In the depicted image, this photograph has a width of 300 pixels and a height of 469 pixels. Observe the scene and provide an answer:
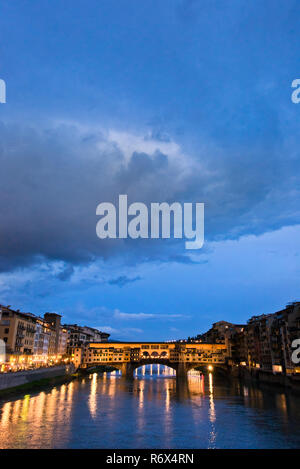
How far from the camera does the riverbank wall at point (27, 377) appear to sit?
6561cm

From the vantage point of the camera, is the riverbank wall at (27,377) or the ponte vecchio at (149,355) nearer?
the riverbank wall at (27,377)

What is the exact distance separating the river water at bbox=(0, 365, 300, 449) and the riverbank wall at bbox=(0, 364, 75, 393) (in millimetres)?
4091

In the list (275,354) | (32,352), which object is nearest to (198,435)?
(275,354)

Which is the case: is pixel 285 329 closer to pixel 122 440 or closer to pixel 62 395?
pixel 62 395

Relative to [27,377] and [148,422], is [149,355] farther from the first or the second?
[148,422]

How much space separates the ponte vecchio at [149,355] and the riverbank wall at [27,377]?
37.5 meters

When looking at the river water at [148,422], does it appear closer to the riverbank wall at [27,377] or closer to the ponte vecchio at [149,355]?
the riverbank wall at [27,377]

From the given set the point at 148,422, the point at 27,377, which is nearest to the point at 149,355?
the point at 27,377

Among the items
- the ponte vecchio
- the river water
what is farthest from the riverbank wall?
the ponte vecchio

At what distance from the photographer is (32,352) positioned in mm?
103062

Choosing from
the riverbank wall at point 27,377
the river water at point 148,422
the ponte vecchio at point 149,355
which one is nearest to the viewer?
the river water at point 148,422

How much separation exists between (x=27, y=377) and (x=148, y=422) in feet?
141

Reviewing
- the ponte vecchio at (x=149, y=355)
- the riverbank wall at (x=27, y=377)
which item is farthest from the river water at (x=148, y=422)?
the ponte vecchio at (x=149, y=355)

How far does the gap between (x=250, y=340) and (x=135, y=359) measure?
175ft
